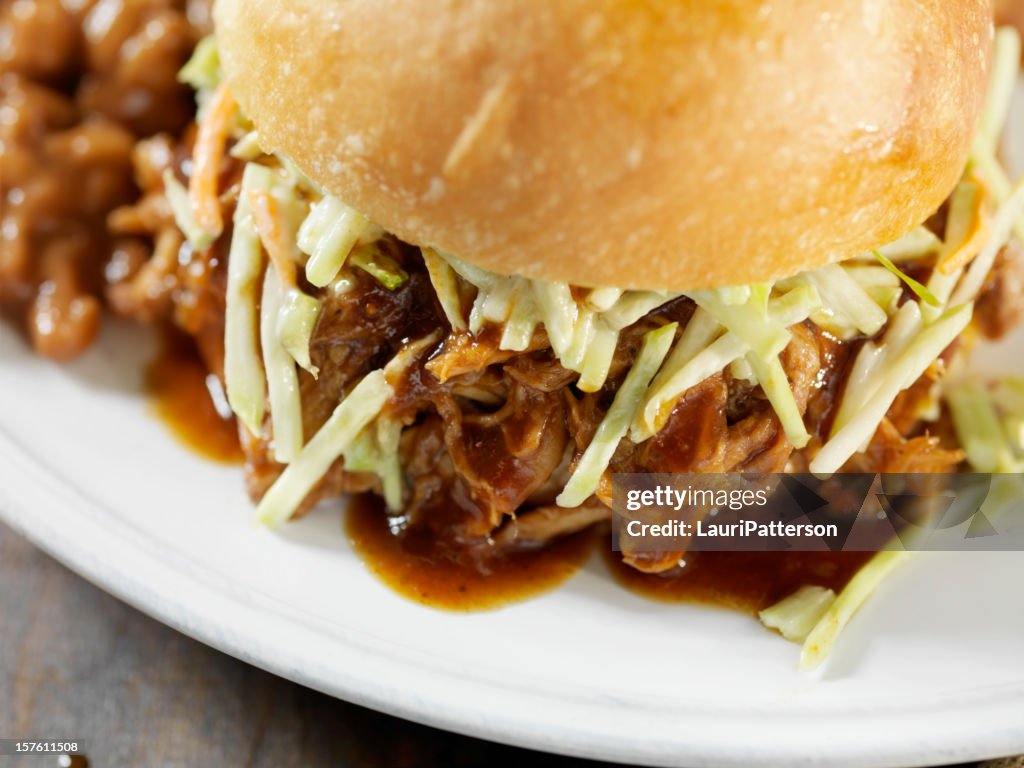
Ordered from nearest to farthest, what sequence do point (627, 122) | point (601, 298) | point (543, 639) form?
A: point (627, 122) → point (601, 298) → point (543, 639)

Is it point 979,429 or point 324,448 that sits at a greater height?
point 324,448

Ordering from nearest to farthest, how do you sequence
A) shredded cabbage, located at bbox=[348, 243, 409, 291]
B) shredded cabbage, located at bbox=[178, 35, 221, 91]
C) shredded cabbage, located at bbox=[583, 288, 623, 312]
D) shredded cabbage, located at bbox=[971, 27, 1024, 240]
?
shredded cabbage, located at bbox=[583, 288, 623, 312], shredded cabbage, located at bbox=[348, 243, 409, 291], shredded cabbage, located at bbox=[971, 27, 1024, 240], shredded cabbage, located at bbox=[178, 35, 221, 91]

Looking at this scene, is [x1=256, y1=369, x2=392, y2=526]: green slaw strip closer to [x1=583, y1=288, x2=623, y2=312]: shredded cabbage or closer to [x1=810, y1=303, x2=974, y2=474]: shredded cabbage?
[x1=583, y1=288, x2=623, y2=312]: shredded cabbage

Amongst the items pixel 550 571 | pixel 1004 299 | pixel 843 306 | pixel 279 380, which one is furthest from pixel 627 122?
pixel 1004 299

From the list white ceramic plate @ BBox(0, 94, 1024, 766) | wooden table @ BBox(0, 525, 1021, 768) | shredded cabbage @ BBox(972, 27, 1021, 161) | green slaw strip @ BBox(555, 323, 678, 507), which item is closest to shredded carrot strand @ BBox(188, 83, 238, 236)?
white ceramic plate @ BBox(0, 94, 1024, 766)

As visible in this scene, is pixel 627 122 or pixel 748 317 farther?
pixel 748 317

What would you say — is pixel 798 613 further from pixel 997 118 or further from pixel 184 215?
pixel 184 215
